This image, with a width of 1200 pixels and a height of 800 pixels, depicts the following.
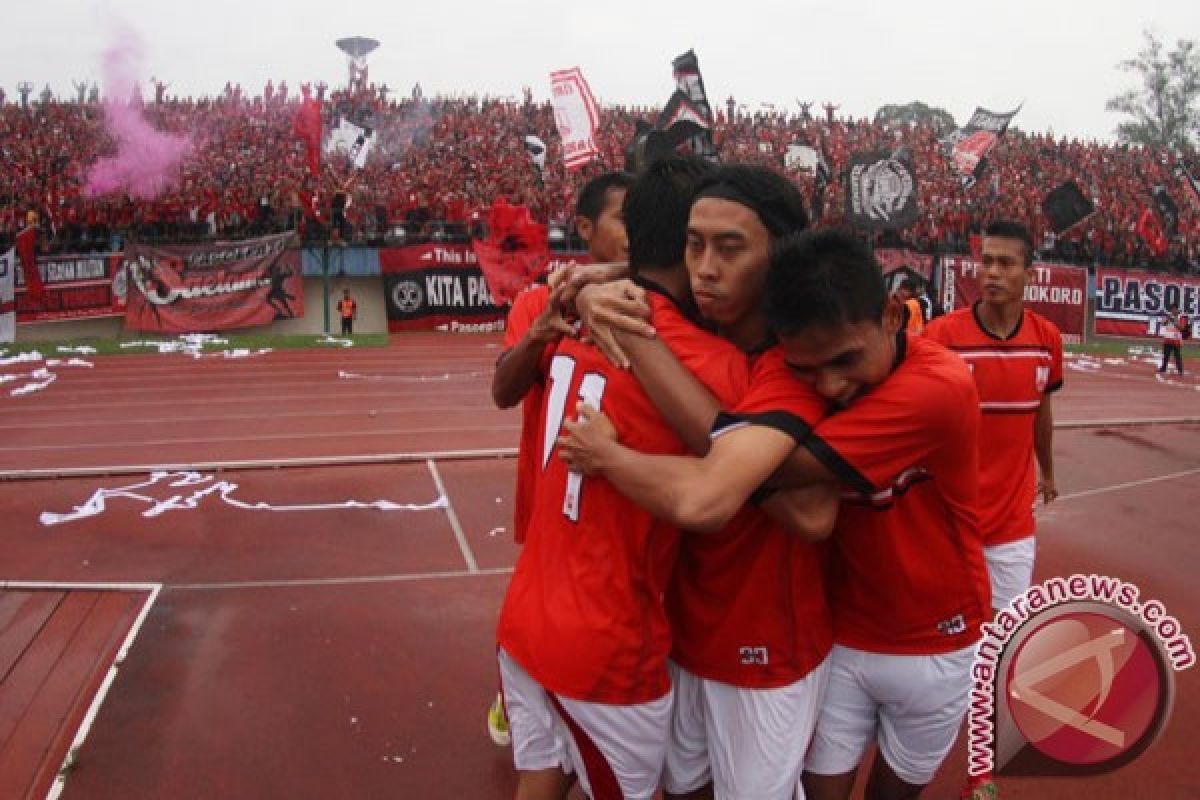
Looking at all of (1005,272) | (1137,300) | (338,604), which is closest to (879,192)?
(1137,300)

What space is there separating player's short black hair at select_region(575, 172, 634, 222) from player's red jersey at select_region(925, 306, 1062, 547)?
1.76 m

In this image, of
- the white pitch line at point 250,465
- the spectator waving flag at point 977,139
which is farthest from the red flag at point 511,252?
the white pitch line at point 250,465

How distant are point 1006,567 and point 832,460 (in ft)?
7.50

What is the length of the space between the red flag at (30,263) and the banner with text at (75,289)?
0.07 m

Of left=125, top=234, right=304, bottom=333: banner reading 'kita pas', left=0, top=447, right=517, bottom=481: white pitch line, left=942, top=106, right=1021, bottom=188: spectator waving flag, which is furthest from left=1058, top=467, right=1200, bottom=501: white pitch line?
left=125, top=234, right=304, bottom=333: banner reading 'kita pas'

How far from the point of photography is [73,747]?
3.66 m

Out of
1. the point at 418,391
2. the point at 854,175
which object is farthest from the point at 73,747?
the point at 854,175

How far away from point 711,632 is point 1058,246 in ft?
91.6

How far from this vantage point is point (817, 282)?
6.44ft

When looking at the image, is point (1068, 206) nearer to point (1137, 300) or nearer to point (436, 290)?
point (1137, 300)

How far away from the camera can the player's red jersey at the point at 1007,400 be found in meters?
3.91

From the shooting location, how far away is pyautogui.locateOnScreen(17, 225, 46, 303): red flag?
1748 centimetres

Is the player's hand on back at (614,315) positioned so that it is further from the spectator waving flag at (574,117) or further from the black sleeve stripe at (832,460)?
the spectator waving flag at (574,117)

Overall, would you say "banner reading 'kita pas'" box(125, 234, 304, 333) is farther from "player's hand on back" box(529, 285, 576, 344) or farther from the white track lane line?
"player's hand on back" box(529, 285, 576, 344)
